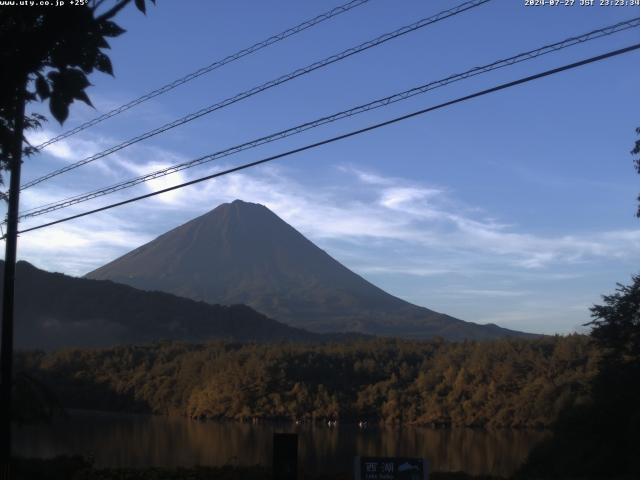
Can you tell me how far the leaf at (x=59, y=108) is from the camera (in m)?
5.64

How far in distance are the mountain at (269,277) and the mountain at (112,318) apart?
33.7m

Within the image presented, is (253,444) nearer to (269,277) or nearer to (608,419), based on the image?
(608,419)

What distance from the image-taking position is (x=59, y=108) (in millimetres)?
5652

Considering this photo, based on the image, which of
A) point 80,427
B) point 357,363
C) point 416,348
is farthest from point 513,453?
point 416,348

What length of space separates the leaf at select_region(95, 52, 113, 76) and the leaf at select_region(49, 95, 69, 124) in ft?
1.36

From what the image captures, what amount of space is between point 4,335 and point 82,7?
11838 millimetres

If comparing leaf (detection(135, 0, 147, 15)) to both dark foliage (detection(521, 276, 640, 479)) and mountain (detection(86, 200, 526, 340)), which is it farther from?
mountain (detection(86, 200, 526, 340))

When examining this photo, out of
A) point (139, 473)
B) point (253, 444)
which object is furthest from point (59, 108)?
point (253, 444)

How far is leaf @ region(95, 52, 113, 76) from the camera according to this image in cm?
591

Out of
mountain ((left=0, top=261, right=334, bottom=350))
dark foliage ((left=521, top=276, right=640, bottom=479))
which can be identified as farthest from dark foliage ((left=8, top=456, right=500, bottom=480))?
mountain ((left=0, top=261, right=334, bottom=350))

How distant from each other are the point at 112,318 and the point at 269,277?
71884mm

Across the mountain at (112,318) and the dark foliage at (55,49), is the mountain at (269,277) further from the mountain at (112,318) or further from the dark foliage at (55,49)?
the dark foliage at (55,49)

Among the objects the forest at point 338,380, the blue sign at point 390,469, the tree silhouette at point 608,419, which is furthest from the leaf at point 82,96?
the forest at point 338,380

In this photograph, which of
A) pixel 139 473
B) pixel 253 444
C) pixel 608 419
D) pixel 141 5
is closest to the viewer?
pixel 141 5
